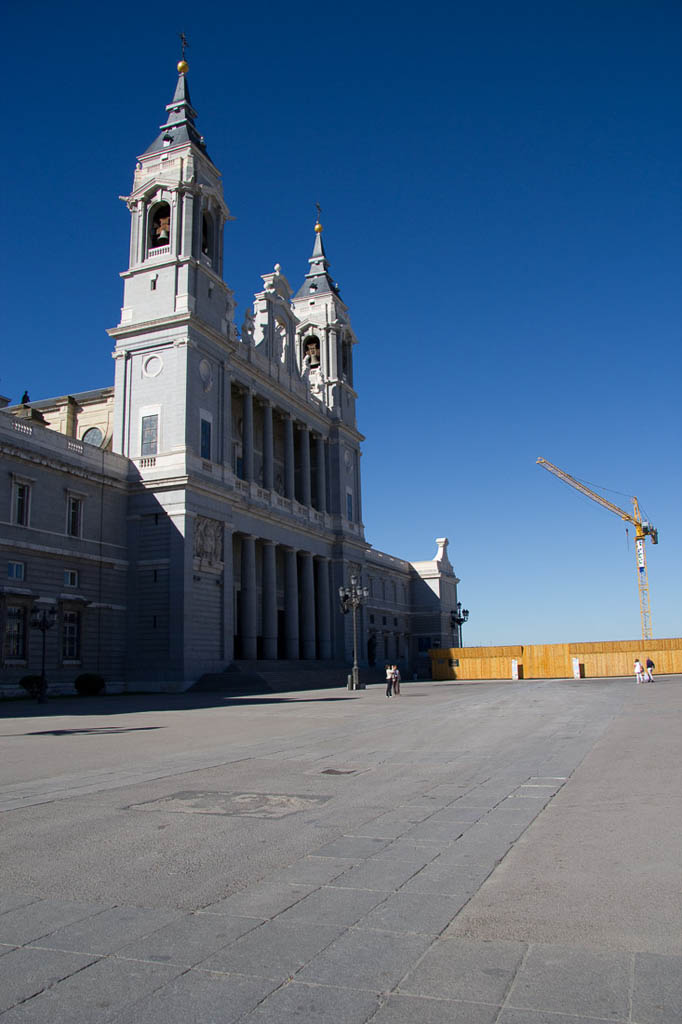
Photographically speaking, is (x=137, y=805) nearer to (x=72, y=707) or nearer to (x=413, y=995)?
(x=413, y=995)

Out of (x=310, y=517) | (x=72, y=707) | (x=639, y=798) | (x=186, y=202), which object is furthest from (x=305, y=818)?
(x=310, y=517)

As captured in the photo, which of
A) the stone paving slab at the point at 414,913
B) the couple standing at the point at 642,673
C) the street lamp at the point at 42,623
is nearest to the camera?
the stone paving slab at the point at 414,913

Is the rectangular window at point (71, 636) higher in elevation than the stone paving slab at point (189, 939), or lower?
higher

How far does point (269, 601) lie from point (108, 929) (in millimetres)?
51145

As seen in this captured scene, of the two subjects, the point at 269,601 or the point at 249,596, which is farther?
the point at 269,601

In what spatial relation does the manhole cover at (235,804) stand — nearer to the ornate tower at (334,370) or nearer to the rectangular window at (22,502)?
the rectangular window at (22,502)

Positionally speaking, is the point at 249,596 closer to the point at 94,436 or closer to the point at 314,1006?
the point at 94,436

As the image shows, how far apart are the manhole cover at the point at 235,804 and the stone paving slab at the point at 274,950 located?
3.93 metres

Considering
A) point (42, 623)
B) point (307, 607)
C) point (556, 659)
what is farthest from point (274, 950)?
point (556, 659)

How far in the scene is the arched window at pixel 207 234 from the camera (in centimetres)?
5291

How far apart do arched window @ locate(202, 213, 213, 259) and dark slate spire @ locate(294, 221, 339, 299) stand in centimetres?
2153

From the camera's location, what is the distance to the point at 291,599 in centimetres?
6009

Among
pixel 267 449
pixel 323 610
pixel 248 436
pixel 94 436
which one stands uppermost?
pixel 94 436

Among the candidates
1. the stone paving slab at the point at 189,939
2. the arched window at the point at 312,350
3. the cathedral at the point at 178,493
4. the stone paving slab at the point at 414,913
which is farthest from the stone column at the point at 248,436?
the stone paving slab at the point at 189,939
